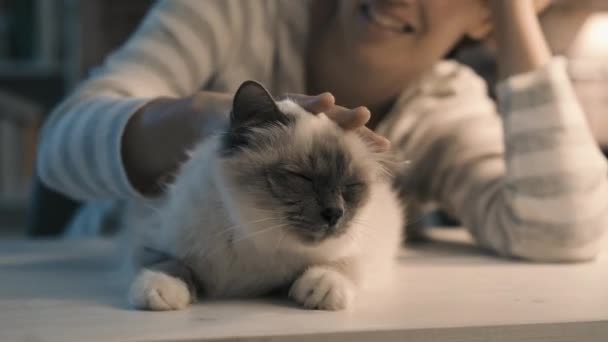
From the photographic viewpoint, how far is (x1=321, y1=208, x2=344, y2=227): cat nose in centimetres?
74

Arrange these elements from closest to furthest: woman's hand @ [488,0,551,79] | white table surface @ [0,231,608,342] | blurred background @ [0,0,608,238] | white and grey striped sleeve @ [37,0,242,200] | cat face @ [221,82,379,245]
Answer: white table surface @ [0,231,608,342], cat face @ [221,82,379,245], white and grey striped sleeve @ [37,0,242,200], woman's hand @ [488,0,551,79], blurred background @ [0,0,608,238]

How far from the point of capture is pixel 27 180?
2535mm

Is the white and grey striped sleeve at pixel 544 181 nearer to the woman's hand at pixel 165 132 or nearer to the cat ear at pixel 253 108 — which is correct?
the woman's hand at pixel 165 132

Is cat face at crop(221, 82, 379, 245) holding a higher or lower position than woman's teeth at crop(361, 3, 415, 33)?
lower

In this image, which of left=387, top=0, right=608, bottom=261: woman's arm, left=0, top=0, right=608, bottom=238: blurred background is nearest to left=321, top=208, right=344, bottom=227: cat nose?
left=387, top=0, right=608, bottom=261: woman's arm

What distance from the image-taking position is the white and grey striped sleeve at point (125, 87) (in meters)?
1.04

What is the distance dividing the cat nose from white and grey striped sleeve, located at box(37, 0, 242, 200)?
400mm

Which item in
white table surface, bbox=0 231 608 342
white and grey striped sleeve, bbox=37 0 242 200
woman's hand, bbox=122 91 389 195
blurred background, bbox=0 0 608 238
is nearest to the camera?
white table surface, bbox=0 231 608 342

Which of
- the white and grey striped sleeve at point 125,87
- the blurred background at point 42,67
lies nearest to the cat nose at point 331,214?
the white and grey striped sleeve at point 125,87

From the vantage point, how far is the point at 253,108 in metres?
0.75

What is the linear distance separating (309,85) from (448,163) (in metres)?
0.38

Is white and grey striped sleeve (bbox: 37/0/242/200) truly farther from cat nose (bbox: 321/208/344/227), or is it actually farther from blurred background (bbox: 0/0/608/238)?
blurred background (bbox: 0/0/608/238)

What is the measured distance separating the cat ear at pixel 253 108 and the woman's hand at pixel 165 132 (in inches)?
2.9

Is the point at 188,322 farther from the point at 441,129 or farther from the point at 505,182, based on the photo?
the point at 441,129
